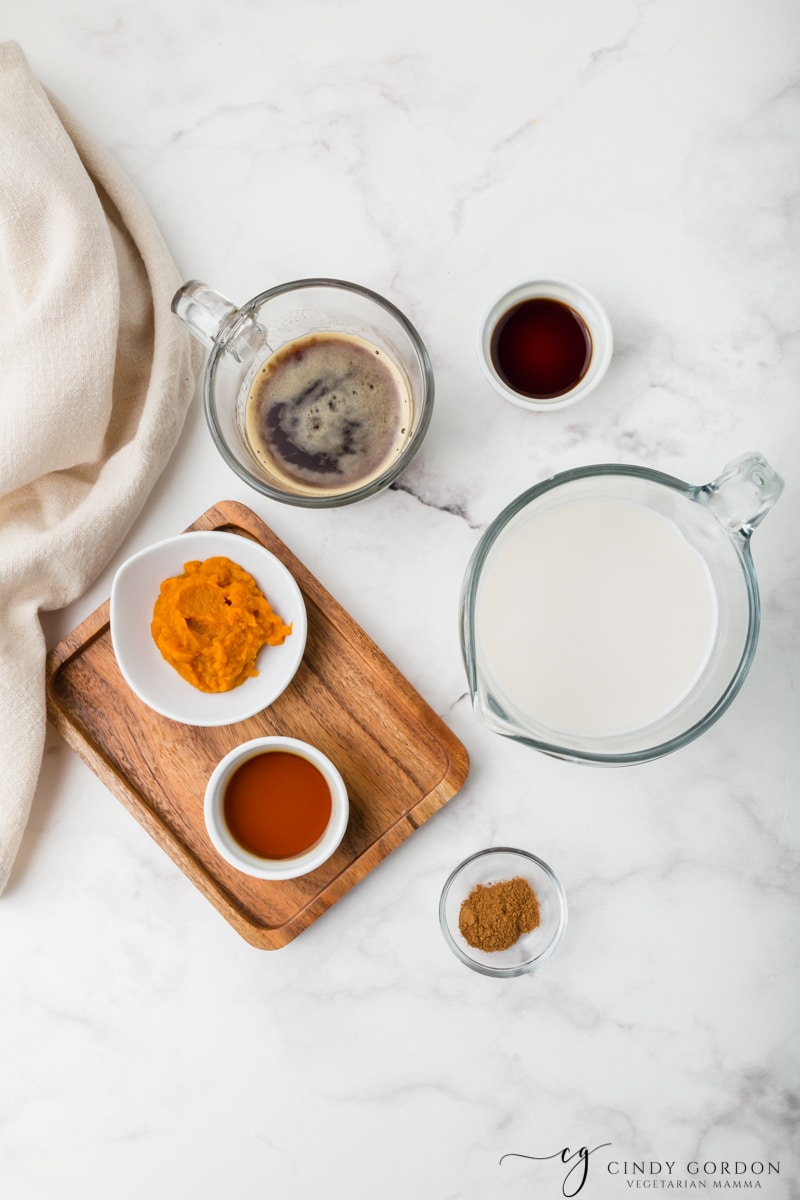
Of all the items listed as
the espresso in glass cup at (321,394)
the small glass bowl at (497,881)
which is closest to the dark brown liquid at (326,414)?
the espresso in glass cup at (321,394)

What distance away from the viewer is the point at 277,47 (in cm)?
157

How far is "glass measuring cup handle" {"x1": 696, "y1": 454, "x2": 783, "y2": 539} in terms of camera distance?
112 centimetres

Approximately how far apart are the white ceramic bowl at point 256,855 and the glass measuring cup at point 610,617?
0.32 metres

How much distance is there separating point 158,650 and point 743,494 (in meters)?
0.93

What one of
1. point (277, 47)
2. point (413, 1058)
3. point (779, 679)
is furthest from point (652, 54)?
point (413, 1058)

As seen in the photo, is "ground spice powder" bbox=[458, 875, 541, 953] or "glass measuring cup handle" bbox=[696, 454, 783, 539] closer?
"glass measuring cup handle" bbox=[696, 454, 783, 539]

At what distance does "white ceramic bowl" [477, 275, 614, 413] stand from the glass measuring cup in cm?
24

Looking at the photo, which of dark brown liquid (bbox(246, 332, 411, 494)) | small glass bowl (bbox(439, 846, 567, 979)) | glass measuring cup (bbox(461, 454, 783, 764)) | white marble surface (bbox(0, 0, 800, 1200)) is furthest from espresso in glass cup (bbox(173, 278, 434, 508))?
small glass bowl (bbox(439, 846, 567, 979))

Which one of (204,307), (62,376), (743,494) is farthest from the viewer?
(62,376)

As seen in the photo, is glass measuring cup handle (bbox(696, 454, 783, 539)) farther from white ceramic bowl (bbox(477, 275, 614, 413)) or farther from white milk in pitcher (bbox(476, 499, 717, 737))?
white ceramic bowl (bbox(477, 275, 614, 413))

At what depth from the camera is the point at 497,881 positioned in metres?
1.49

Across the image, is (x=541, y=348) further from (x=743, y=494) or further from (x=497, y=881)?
(x=497, y=881)

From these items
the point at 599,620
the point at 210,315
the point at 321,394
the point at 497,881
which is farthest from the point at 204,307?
the point at 497,881

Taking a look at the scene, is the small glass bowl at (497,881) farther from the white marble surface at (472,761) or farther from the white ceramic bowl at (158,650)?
the white ceramic bowl at (158,650)
